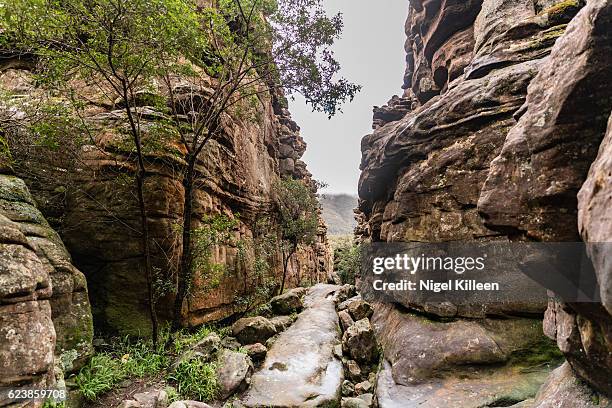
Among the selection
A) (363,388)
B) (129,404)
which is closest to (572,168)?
(363,388)

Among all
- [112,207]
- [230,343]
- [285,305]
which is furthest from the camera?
A: [285,305]

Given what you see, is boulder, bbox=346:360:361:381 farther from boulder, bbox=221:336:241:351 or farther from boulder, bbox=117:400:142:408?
boulder, bbox=117:400:142:408

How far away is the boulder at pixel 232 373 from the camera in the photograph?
7885mm

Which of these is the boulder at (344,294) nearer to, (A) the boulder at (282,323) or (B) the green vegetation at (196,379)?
(A) the boulder at (282,323)

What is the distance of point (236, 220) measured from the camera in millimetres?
10508

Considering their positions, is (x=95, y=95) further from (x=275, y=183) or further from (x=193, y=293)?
(x=275, y=183)

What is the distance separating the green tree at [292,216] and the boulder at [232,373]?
46.7ft

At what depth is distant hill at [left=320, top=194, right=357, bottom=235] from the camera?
111 metres

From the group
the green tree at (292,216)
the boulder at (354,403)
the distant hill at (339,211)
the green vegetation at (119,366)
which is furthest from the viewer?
Answer: the distant hill at (339,211)

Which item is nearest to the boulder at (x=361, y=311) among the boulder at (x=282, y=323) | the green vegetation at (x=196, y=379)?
the boulder at (x=282, y=323)

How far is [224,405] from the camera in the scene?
7.38m

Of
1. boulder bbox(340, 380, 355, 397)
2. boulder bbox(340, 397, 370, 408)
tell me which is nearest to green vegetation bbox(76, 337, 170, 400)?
boulder bbox(340, 397, 370, 408)

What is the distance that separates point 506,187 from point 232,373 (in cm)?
838

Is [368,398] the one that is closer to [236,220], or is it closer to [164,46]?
[236,220]
